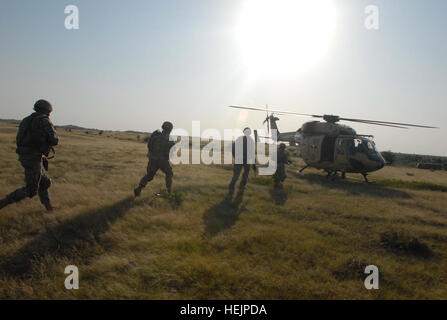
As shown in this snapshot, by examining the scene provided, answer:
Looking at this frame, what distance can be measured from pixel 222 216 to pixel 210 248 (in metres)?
1.92

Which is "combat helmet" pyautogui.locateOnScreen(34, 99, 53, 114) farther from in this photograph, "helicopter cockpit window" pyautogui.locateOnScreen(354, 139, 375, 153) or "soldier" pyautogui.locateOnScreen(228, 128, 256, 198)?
"helicopter cockpit window" pyautogui.locateOnScreen(354, 139, 375, 153)

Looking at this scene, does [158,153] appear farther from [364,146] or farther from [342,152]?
[364,146]

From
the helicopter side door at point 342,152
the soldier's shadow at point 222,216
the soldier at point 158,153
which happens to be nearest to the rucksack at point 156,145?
the soldier at point 158,153

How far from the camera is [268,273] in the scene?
3.69m

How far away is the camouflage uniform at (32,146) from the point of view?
15.8 feet

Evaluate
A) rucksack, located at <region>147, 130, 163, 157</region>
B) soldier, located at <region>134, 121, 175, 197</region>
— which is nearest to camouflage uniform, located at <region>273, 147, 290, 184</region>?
soldier, located at <region>134, 121, 175, 197</region>

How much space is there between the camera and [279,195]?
9070 millimetres

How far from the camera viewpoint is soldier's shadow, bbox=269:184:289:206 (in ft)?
26.7

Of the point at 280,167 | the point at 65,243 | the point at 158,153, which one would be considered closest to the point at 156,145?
the point at 158,153

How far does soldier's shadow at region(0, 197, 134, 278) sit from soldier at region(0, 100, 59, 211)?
1.07 meters

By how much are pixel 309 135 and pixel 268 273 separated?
13.2m

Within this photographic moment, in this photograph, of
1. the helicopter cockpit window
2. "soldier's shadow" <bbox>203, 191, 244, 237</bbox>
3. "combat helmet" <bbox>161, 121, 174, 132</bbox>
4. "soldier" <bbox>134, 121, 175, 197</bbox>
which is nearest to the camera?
"soldier's shadow" <bbox>203, 191, 244, 237</bbox>
